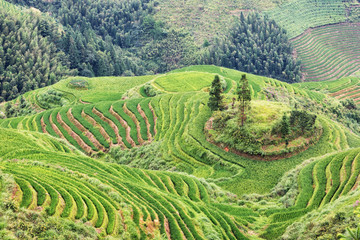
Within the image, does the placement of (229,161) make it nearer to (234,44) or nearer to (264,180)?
(264,180)

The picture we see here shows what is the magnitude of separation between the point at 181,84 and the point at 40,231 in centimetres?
4758

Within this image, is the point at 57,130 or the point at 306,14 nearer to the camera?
the point at 57,130

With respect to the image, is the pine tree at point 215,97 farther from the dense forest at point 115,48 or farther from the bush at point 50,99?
the dense forest at point 115,48

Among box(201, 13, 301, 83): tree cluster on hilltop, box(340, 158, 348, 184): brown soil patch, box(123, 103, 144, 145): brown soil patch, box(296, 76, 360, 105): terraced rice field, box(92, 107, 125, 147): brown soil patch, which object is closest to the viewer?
box(340, 158, 348, 184): brown soil patch

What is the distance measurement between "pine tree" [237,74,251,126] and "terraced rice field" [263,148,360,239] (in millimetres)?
9670

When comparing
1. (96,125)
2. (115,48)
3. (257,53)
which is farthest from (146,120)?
(115,48)

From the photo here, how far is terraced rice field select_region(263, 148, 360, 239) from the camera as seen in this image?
89.1ft

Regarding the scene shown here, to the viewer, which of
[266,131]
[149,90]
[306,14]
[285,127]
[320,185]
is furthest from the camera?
[306,14]

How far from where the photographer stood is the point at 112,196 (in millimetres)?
24281

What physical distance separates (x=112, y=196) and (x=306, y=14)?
12192cm

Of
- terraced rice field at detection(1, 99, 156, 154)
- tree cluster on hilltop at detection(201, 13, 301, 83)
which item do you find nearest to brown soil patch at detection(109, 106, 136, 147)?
terraced rice field at detection(1, 99, 156, 154)

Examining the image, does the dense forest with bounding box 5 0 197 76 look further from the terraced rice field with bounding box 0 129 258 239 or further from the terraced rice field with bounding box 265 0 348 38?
the terraced rice field with bounding box 0 129 258 239

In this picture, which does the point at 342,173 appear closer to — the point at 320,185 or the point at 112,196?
the point at 320,185

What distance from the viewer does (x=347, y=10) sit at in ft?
422
